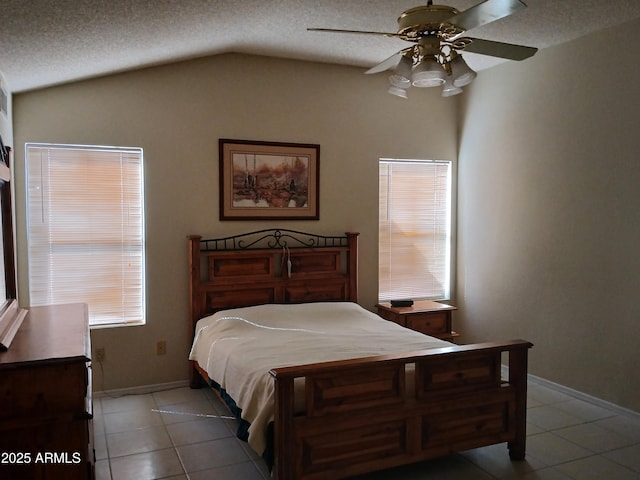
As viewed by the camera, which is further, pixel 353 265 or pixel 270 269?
pixel 353 265

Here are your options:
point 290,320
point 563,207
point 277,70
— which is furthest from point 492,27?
point 290,320

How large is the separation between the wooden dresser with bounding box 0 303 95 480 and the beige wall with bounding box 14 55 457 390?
2048 millimetres

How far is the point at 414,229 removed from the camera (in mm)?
5062

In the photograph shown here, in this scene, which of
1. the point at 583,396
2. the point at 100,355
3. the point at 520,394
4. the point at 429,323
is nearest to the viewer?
the point at 520,394

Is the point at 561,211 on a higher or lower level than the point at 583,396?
higher

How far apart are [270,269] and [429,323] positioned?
1.45m

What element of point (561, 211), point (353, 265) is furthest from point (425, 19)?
point (353, 265)

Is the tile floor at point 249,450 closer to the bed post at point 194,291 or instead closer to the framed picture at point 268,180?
the bed post at point 194,291

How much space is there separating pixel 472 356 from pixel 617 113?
2.05 metres

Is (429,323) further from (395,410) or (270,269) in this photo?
(395,410)

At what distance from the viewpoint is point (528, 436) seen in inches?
130

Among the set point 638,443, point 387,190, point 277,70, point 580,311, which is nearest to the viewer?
point 638,443

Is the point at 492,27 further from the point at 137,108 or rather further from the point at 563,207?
the point at 137,108

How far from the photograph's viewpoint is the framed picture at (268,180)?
4.27m
